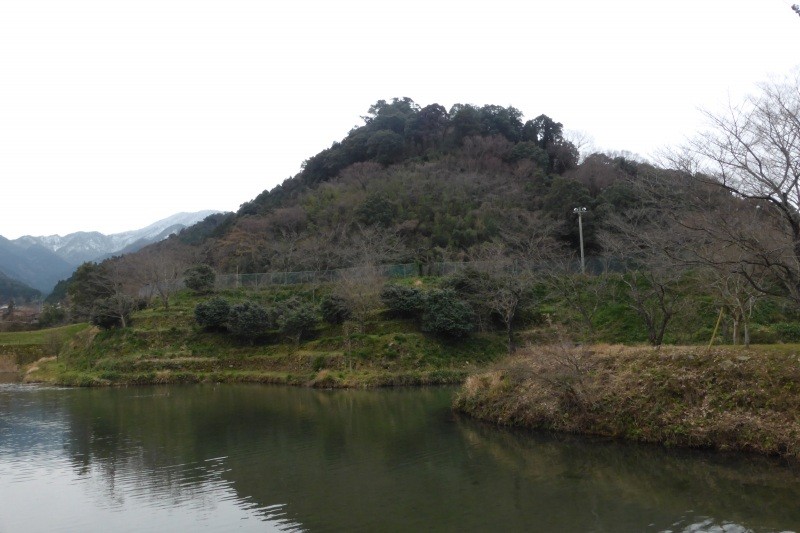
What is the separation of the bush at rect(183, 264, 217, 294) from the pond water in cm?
2557

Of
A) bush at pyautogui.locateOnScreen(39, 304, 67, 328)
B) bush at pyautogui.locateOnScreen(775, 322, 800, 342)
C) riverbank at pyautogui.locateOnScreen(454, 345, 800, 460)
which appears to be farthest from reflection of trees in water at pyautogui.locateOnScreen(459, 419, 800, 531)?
bush at pyautogui.locateOnScreen(39, 304, 67, 328)

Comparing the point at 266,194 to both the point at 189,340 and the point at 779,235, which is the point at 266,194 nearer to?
the point at 189,340

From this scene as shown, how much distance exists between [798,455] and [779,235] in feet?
24.8

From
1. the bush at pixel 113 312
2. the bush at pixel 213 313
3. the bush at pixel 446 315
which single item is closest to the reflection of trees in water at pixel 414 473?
the bush at pixel 446 315

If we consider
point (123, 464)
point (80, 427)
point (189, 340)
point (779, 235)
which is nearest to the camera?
point (123, 464)

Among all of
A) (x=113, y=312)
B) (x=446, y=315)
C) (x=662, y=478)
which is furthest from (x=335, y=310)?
(x=662, y=478)

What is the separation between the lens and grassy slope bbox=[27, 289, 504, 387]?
32.2 metres

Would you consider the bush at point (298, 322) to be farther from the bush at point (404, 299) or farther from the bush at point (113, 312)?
the bush at point (113, 312)

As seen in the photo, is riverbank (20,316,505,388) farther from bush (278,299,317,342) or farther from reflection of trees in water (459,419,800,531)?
reflection of trees in water (459,419,800,531)

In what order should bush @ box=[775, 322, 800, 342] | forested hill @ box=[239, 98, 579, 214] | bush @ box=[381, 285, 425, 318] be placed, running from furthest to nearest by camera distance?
1. forested hill @ box=[239, 98, 579, 214]
2. bush @ box=[381, 285, 425, 318]
3. bush @ box=[775, 322, 800, 342]

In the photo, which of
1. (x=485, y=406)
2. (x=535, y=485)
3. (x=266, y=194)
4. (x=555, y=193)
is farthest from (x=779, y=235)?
(x=266, y=194)

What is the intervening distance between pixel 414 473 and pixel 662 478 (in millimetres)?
5193

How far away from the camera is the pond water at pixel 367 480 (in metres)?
10.2

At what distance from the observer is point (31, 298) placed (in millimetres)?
105562
